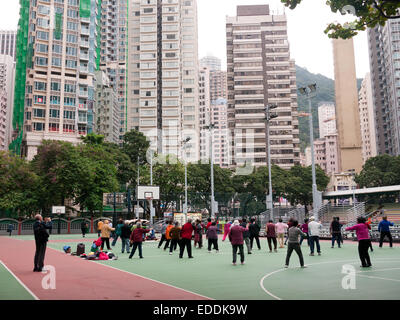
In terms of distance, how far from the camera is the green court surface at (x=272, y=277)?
29.2 ft

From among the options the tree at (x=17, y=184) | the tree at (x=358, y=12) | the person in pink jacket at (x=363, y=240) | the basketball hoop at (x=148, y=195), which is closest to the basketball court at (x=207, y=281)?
the person in pink jacket at (x=363, y=240)

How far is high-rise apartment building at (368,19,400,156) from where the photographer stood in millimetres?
108688

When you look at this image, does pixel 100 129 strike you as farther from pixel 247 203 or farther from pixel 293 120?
pixel 247 203

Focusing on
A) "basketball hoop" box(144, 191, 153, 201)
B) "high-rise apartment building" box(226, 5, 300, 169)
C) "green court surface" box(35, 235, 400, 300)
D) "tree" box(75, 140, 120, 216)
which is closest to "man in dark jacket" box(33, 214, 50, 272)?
"green court surface" box(35, 235, 400, 300)

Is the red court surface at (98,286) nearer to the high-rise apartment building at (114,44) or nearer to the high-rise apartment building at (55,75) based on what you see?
the high-rise apartment building at (55,75)

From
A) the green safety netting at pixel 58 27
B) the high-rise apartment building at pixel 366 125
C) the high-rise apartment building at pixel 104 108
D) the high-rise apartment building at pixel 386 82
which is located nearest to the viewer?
the green safety netting at pixel 58 27

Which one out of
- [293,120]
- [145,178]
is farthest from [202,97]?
[145,178]

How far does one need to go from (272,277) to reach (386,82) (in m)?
122

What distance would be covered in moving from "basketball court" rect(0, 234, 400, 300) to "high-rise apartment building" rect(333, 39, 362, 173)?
101m

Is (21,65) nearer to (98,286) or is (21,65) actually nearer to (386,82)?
(98,286)

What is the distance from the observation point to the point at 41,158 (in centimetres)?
5278

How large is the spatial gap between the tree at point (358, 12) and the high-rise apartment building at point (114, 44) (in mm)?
124693

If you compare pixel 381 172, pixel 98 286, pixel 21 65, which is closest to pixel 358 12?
pixel 98 286

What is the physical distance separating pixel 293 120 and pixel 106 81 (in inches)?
2257
